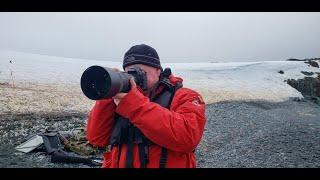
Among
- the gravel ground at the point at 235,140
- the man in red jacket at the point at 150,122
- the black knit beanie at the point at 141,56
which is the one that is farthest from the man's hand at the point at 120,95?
the gravel ground at the point at 235,140

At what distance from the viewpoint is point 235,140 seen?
44.2ft

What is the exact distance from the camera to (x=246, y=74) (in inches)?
1587

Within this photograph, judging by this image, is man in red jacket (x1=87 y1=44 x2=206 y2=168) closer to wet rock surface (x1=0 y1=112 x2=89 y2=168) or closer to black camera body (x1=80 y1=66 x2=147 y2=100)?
black camera body (x1=80 y1=66 x2=147 y2=100)

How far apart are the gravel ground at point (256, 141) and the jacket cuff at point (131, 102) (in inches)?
321

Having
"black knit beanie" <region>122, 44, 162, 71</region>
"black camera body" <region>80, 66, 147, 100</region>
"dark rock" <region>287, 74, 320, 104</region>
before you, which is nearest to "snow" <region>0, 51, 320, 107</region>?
"dark rock" <region>287, 74, 320, 104</region>

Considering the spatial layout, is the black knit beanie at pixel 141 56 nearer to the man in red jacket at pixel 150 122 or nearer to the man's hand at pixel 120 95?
the man in red jacket at pixel 150 122

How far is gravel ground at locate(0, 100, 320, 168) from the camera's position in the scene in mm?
10227

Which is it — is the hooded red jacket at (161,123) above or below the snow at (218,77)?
above

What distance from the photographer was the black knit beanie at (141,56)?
2910mm

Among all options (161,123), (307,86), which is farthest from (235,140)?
(307,86)
